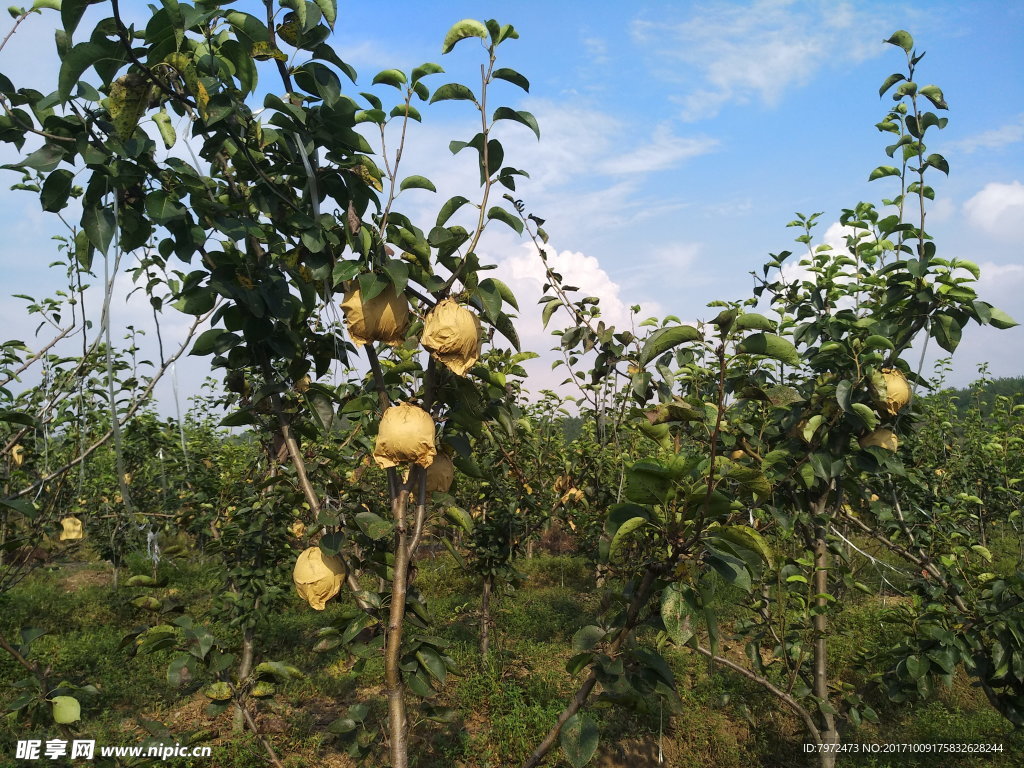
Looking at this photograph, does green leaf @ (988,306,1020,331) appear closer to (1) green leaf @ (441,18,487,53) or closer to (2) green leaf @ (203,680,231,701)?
(1) green leaf @ (441,18,487,53)

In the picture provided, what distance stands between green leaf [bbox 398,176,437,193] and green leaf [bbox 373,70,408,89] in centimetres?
21

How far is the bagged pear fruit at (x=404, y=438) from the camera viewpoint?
4.14 ft

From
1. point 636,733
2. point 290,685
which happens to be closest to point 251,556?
point 290,685

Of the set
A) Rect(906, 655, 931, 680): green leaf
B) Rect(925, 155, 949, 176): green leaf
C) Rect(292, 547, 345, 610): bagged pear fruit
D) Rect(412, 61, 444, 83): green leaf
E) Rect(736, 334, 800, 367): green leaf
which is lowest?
Rect(906, 655, 931, 680): green leaf

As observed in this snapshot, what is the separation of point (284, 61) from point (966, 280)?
229 centimetres

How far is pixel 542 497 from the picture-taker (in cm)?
529

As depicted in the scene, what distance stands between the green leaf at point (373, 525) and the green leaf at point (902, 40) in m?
2.47

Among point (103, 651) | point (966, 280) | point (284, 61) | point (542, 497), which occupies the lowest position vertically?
point (103, 651)

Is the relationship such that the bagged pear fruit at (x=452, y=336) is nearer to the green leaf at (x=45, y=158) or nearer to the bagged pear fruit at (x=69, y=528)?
the green leaf at (x=45, y=158)

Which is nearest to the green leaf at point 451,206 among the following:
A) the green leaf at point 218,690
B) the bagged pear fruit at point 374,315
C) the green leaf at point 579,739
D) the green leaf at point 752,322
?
the bagged pear fruit at point 374,315

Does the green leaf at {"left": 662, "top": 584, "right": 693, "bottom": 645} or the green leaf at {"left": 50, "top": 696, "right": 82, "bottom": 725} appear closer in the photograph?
the green leaf at {"left": 662, "top": 584, "right": 693, "bottom": 645}

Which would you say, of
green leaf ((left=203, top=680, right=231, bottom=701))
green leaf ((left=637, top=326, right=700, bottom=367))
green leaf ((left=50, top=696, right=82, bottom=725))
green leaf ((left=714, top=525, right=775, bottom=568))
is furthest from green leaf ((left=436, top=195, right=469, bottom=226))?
green leaf ((left=50, top=696, right=82, bottom=725))

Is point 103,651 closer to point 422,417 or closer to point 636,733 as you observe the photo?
point 636,733

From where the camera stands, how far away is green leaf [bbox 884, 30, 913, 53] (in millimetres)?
2191
